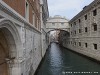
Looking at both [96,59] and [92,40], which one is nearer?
[96,59]

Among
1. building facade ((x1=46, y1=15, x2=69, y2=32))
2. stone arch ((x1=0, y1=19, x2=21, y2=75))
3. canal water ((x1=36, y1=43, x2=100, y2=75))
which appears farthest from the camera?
building facade ((x1=46, y1=15, x2=69, y2=32))

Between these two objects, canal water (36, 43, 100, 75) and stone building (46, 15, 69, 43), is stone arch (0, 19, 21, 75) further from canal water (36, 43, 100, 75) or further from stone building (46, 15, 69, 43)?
stone building (46, 15, 69, 43)

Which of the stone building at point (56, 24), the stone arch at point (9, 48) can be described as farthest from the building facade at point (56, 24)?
the stone arch at point (9, 48)

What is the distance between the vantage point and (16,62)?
6.30 m

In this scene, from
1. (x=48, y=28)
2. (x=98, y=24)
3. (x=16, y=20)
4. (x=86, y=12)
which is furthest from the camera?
(x=48, y=28)

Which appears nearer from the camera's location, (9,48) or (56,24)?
(9,48)

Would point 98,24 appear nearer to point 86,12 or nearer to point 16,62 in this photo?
point 86,12

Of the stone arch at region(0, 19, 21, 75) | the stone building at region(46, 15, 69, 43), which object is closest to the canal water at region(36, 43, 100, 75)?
the stone arch at region(0, 19, 21, 75)

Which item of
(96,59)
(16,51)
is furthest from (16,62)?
(96,59)

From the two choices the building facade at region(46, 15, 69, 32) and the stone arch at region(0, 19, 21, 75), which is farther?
the building facade at region(46, 15, 69, 32)

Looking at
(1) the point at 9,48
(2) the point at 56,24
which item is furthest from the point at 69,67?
(2) the point at 56,24

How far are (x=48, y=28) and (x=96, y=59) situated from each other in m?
18.8

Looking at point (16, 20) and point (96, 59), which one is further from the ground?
point (16, 20)

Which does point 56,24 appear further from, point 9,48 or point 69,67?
point 9,48
